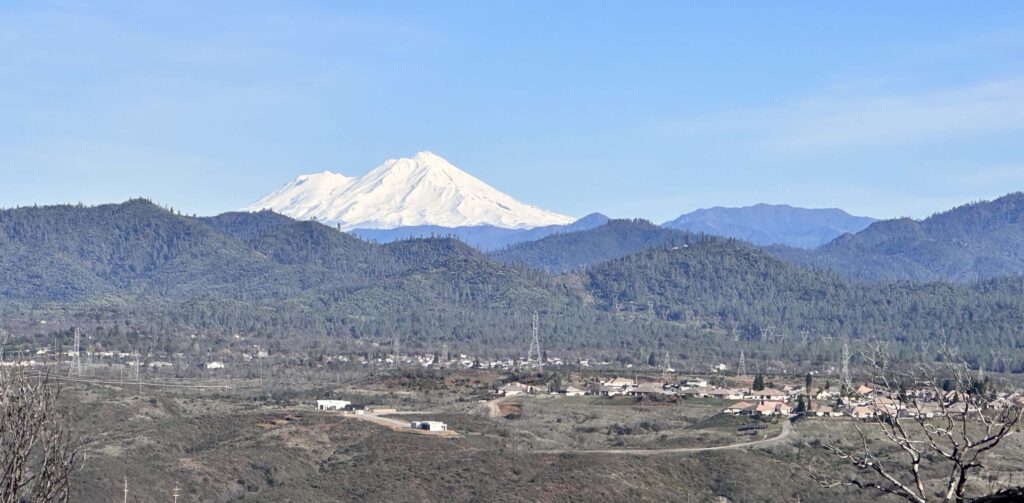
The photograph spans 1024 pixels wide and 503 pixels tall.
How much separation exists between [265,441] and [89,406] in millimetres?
20107

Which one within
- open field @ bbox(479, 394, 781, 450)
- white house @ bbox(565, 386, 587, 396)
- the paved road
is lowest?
the paved road

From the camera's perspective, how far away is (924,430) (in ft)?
59.1

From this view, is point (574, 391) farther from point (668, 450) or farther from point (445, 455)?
point (445, 455)

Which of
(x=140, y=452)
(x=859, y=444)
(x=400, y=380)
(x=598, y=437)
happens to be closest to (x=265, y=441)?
(x=140, y=452)

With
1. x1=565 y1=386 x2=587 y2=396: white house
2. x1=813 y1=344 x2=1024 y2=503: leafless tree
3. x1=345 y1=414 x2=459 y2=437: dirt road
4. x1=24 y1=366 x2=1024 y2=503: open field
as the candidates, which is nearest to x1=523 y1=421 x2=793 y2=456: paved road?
x1=24 y1=366 x2=1024 y2=503: open field

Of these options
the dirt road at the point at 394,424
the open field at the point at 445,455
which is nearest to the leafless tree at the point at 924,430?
the open field at the point at 445,455

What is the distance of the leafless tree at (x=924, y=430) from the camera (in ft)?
59.9

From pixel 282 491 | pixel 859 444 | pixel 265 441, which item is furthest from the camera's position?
pixel 859 444

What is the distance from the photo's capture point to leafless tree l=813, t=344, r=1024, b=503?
719 inches

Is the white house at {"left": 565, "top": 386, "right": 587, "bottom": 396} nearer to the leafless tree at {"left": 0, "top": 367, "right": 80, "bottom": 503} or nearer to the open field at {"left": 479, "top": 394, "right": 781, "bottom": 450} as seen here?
the open field at {"left": 479, "top": 394, "right": 781, "bottom": 450}

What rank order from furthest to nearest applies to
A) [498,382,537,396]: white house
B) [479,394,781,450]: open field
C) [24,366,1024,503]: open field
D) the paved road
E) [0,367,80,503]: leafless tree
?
[498,382,537,396]: white house → [479,394,781,450]: open field → the paved road → [24,366,1024,503]: open field → [0,367,80,503]: leafless tree

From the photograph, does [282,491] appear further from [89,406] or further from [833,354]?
[833,354]

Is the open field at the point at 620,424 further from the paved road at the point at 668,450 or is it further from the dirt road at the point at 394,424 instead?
the dirt road at the point at 394,424

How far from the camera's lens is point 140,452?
79.8m
